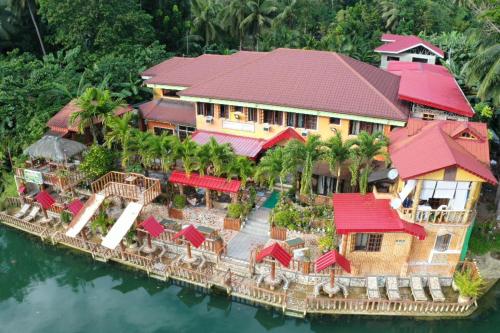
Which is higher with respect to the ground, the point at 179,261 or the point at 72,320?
the point at 179,261

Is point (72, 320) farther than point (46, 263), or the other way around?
point (46, 263)

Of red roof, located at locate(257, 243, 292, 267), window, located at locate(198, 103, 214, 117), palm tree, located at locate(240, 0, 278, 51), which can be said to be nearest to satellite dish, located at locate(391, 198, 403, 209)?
red roof, located at locate(257, 243, 292, 267)

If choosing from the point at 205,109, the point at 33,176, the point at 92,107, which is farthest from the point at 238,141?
the point at 33,176

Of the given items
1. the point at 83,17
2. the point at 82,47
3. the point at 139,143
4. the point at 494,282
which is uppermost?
the point at 83,17

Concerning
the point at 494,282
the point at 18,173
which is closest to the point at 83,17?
the point at 18,173

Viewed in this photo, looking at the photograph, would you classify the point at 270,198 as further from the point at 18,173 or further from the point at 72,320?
the point at 18,173

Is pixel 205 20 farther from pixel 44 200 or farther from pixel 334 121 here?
pixel 44 200

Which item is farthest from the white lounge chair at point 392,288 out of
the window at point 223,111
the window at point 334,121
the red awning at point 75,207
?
the red awning at point 75,207

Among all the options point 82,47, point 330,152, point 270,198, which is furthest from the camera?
point 82,47
